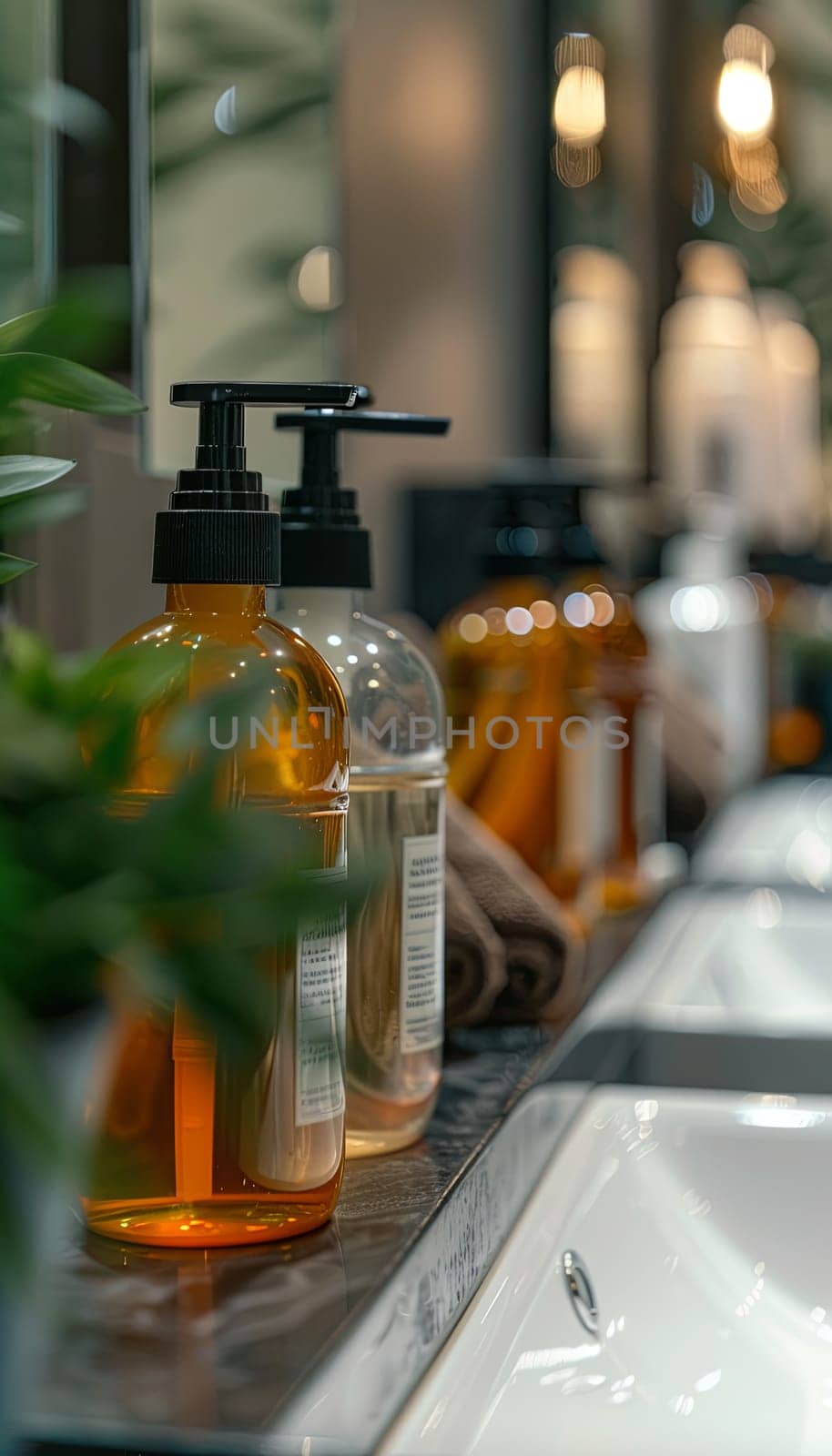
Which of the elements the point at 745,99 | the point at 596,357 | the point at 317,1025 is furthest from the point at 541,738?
the point at 745,99

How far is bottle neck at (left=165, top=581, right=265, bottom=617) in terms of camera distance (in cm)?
39

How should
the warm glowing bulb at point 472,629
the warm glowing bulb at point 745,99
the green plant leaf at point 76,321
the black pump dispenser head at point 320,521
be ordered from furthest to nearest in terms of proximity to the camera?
the warm glowing bulb at point 745,99 → the warm glowing bulb at point 472,629 → the black pump dispenser head at point 320,521 → the green plant leaf at point 76,321

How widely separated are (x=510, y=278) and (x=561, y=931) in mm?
1224

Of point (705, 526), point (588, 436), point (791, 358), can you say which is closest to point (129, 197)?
point (705, 526)

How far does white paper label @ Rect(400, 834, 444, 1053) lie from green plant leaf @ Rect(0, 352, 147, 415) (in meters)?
0.21

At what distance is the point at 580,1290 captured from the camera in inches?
16.7

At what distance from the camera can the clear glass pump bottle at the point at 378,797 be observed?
464 millimetres

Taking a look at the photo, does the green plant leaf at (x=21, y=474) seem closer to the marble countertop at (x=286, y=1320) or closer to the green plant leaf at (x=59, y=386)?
the green plant leaf at (x=59, y=386)

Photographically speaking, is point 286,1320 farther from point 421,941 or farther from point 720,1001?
point 720,1001

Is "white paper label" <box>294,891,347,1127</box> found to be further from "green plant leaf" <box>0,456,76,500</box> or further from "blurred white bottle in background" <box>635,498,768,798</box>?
"blurred white bottle in background" <box>635,498,768,798</box>

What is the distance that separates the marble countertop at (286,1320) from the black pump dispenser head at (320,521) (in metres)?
0.17

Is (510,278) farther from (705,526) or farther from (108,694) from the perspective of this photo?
(108,694)

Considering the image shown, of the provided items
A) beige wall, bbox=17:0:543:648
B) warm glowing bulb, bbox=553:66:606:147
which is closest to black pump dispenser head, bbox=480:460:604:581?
beige wall, bbox=17:0:543:648

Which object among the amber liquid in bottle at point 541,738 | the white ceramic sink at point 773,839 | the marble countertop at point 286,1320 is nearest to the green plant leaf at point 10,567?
the marble countertop at point 286,1320
